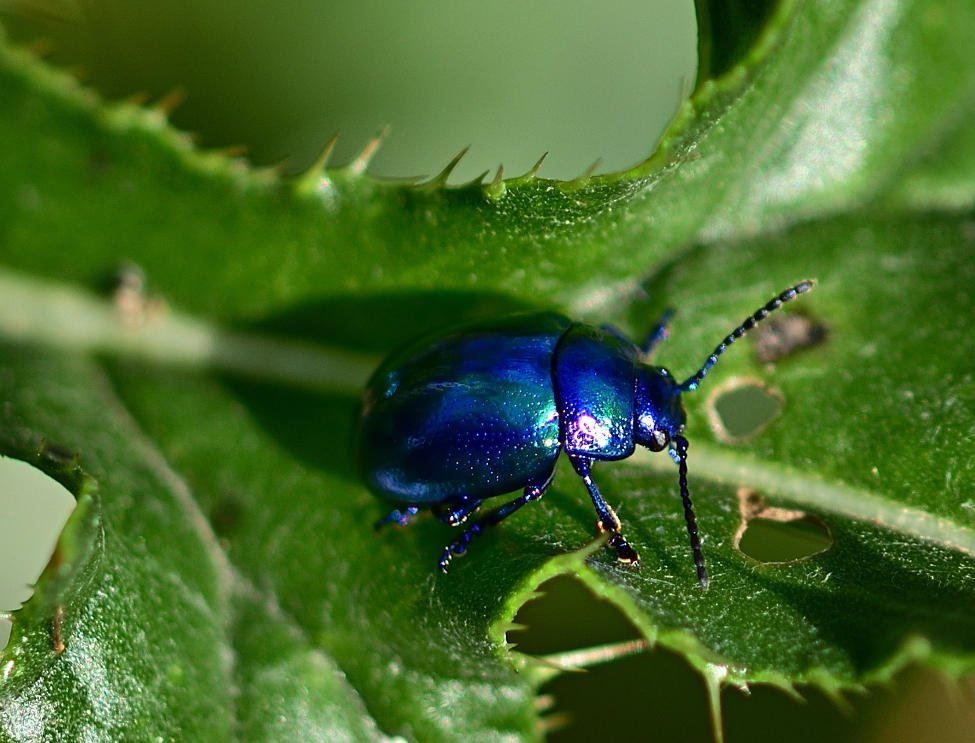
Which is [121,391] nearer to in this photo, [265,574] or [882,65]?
[265,574]

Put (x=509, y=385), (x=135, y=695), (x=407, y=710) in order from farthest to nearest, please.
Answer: (x=509, y=385)
(x=407, y=710)
(x=135, y=695)

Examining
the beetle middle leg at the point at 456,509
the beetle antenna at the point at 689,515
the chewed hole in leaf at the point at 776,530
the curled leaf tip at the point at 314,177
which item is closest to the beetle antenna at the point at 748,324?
the beetle antenna at the point at 689,515

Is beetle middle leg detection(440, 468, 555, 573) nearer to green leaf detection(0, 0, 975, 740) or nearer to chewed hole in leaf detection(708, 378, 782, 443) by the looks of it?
green leaf detection(0, 0, 975, 740)

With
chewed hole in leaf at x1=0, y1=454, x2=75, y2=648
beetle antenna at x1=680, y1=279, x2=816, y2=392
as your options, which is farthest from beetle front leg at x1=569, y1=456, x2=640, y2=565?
chewed hole in leaf at x1=0, y1=454, x2=75, y2=648

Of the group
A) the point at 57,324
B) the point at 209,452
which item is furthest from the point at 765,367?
the point at 57,324

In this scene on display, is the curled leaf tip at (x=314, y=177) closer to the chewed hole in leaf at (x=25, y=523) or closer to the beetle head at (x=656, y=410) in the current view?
the beetle head at (x=656, y=410)
